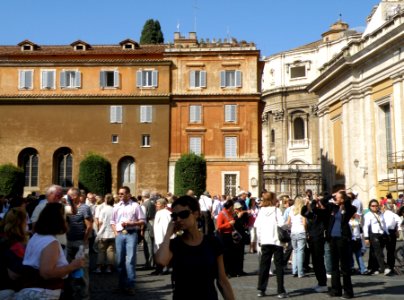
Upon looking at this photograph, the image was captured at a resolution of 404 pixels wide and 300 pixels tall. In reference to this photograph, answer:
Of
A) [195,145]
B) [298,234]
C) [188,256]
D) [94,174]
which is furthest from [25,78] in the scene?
[188,256]

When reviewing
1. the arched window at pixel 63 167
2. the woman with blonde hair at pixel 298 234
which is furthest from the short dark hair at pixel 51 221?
the arched window at pixel 63 167

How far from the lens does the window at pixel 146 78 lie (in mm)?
45438

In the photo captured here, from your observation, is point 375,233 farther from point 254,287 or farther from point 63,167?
point 63,167

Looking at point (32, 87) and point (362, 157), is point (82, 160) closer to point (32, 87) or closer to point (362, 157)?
point (32, 87)

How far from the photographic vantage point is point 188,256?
194 inches

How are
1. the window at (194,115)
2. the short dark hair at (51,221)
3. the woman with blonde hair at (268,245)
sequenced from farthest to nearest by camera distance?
the window at (194,115) → the woman with blonde hair at (268,245) → the short dark hair at (51,221)

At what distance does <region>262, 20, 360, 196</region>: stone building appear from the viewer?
238ft

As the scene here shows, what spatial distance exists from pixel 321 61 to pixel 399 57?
133ft

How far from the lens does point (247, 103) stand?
45.3 m

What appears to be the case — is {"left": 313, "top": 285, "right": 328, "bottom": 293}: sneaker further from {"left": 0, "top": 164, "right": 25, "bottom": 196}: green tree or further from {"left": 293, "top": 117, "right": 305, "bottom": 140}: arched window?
{"left": 293, "top": 117, "right": 305, "bottom": 140}: arched window

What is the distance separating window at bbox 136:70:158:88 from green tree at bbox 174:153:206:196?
6.97 meters

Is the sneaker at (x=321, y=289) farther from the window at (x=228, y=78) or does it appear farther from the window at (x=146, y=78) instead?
the window at (x=146, y=78)

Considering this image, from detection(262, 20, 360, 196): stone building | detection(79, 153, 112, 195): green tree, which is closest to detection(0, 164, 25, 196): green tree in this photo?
Result: detection(79, 153, 112, 195): green tree

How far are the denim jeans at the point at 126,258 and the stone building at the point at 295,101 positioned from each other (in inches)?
2371
